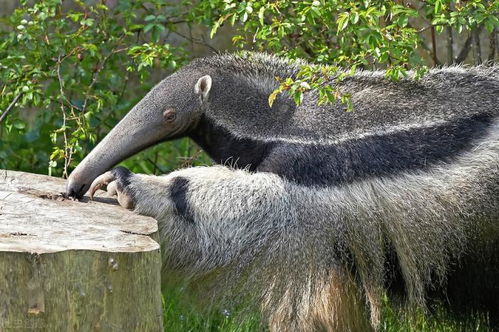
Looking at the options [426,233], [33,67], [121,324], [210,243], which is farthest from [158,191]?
[33,67]

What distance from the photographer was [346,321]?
5762mm

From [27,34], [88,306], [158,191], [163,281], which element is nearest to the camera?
[88,306]

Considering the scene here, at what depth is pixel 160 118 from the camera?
565 cm

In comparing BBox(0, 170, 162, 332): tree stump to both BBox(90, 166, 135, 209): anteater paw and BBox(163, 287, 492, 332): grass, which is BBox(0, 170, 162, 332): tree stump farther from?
BBox(163, 287, 492, 332): grass

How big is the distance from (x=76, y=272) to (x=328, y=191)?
1790 mm

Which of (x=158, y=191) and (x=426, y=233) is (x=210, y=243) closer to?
(x=158, y=191)

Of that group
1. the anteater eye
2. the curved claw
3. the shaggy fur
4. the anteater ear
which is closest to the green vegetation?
the shaggy fur

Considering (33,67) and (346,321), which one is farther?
(33,67)

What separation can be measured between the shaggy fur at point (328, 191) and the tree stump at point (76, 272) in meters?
0.68

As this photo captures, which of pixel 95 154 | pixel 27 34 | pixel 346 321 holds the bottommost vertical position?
pixel 346 321

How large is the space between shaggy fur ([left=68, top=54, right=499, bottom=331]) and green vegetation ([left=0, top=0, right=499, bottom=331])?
0.26 metres

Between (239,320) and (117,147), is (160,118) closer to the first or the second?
(117,147)

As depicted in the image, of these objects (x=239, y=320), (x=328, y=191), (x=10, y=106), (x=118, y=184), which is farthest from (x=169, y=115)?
(x=10, y=106)

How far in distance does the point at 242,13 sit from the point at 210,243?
151cm
